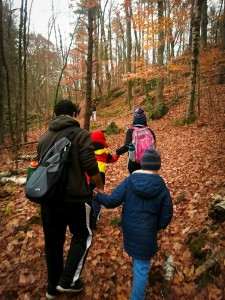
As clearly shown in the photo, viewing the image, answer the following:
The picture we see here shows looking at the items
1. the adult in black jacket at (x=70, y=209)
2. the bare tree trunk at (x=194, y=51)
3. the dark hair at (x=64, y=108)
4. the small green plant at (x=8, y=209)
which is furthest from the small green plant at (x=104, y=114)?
the adult in black jacket at (x=70, y=209)

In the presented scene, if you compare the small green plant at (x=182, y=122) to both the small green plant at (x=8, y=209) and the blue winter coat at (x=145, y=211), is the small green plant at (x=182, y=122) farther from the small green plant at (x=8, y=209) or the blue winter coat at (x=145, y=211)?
the blue winter coat at (x=145, y=211)

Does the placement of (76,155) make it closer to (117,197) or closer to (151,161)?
(117,197)

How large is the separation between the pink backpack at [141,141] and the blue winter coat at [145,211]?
1.57m

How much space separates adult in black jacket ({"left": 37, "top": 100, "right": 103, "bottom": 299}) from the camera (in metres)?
2.51

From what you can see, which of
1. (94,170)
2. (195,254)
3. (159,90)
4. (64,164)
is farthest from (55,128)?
(159,90)

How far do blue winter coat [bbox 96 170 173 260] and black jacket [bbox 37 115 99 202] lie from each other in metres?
0.51

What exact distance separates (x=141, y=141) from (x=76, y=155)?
1.81 metres

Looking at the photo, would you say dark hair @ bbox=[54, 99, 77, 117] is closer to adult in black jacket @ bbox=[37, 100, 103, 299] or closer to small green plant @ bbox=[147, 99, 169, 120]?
adult in black jacket @ bbox=[37, 100, 103, 299]

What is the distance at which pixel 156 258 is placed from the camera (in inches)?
133

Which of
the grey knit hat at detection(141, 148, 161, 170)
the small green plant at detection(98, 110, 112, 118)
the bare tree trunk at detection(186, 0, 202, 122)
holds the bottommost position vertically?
the grey knit hat at detection(141, 148, 161, 170)

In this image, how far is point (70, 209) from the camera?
2557 mm

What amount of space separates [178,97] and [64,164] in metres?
14.7

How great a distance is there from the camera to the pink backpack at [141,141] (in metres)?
4.06

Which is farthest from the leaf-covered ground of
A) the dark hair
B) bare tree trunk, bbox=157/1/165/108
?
bare tree trunk, bbox=157/1/165/108
